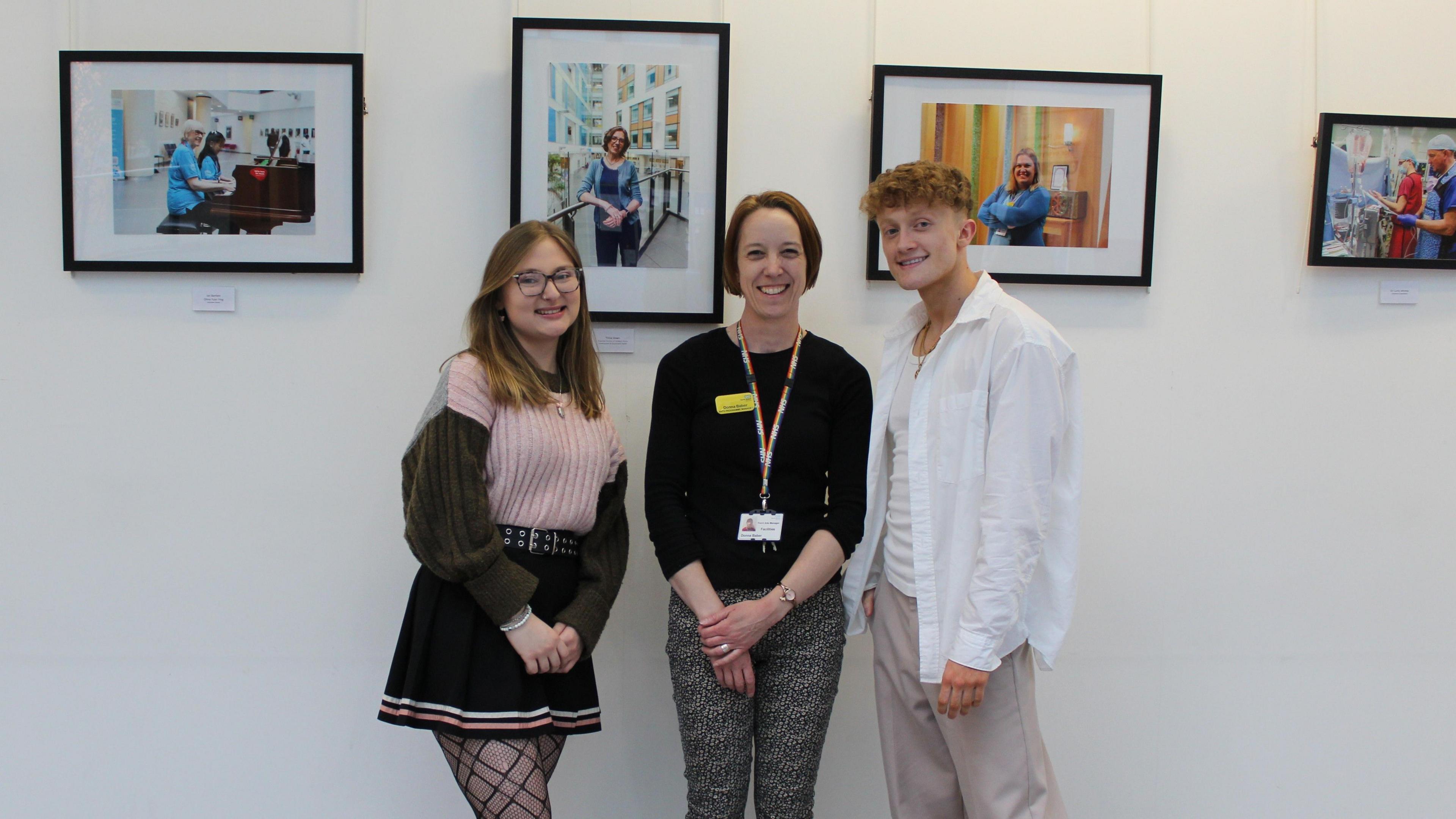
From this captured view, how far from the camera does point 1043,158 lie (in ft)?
7.29

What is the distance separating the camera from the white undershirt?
5.38 ft

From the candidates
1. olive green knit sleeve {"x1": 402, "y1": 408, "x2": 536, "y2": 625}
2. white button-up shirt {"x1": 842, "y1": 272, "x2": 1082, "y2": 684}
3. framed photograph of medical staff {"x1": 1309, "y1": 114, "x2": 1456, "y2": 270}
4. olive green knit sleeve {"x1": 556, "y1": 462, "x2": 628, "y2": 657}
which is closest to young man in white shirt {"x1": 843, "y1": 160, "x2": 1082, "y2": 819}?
white button-up shirt {"x1": 842, "y1": 272, "x2": 1082, "y2": 684}

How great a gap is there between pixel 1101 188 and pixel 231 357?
2344 millimetres

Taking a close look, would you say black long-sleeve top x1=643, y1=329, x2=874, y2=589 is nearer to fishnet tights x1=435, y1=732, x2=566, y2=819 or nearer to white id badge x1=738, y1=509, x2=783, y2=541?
white id badge x1=738, y1=509, x2=783, y2=541

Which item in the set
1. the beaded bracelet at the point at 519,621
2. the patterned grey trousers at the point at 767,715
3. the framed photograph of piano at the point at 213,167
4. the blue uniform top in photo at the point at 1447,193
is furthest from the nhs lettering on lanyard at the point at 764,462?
the blue uniform top in photo at the point at 1447,193

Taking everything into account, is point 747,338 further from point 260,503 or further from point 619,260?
point 260,503

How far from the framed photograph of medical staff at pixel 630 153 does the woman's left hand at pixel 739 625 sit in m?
0.82

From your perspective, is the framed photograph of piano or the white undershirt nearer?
the white undershirt

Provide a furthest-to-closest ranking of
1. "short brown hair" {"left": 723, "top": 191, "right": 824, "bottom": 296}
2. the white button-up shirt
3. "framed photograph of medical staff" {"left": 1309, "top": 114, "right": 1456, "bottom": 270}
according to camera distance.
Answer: "framed photograph of medical staff" {"left": 1309, "top": 114, "right": 1456, "bottom": 270}
"short brown hair" {"left": 723, "top": 191, "right": 824, "bottom": 296}
the white button-up shirt

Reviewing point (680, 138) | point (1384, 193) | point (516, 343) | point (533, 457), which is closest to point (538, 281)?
point (516, 343)

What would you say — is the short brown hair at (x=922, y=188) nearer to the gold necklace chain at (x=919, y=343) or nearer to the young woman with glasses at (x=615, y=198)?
the gold necklace chain at (x=919, y=343)

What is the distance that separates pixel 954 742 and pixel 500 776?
862mm

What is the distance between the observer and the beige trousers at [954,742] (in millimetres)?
1534

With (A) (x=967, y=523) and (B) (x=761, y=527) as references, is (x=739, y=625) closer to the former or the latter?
(B) (x=761, y=527)
